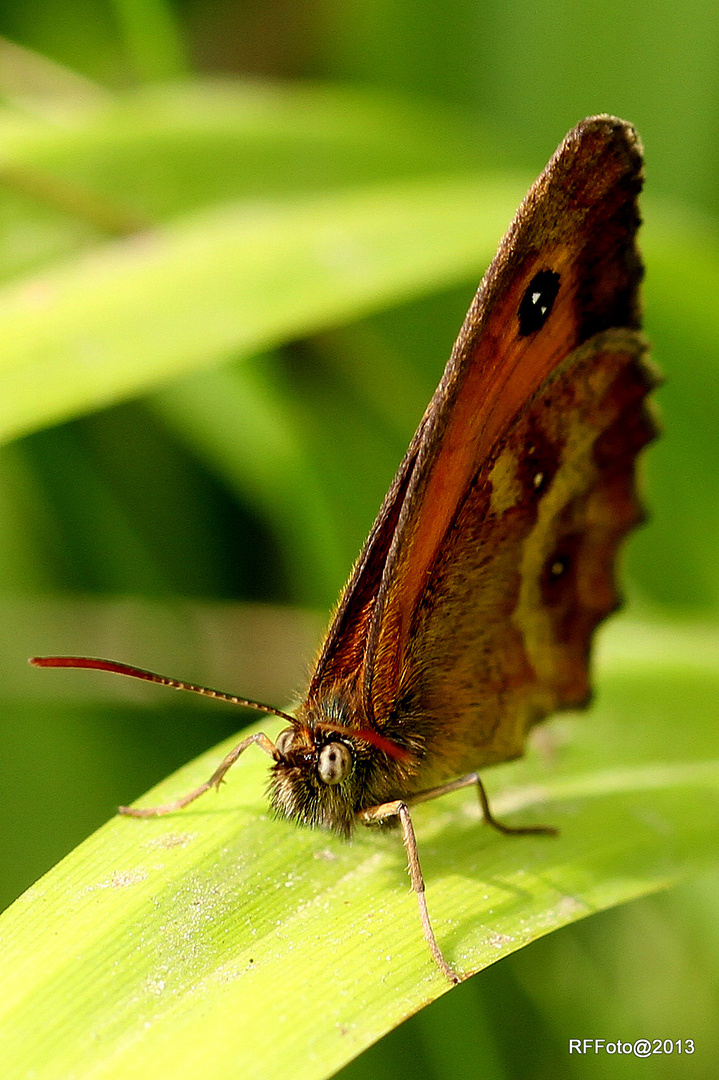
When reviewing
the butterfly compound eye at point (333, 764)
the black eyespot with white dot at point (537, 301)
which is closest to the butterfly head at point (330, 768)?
the butterfly compound eye at point (333, 764)

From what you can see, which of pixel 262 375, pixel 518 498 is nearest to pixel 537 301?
pixel 518 498

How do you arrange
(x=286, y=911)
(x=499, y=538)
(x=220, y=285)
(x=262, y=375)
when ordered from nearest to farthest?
(x=286, y=911)
(x=499, y=538)
(x=220, y=285)
(x=262, y=375)

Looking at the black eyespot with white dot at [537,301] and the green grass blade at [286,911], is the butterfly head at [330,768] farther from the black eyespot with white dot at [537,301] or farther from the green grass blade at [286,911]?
the black eyespot with white dot at [537,301]

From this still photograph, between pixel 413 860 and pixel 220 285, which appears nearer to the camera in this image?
pixel 413 860

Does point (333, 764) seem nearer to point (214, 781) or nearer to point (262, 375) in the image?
point (214, 781)

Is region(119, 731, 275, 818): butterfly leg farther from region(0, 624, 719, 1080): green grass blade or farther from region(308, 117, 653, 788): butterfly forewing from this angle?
region(308, 117, 653, 788): butterfly forewing

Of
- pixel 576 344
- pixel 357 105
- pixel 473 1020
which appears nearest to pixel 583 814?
pixel 473 1020

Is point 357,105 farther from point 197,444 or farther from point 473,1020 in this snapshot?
point 473,1020

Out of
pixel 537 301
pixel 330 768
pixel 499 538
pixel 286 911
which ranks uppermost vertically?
pixel 537 301
